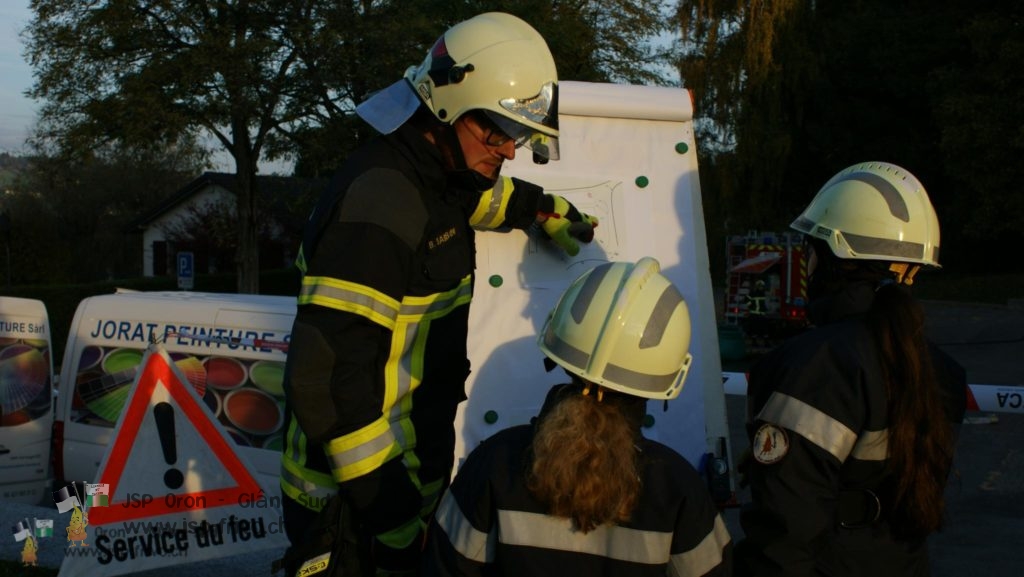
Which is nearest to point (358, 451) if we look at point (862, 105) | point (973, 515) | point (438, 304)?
point (438, 304)

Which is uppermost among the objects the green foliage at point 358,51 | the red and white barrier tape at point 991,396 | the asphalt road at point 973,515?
the green foliage at point 358,51

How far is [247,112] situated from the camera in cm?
2295

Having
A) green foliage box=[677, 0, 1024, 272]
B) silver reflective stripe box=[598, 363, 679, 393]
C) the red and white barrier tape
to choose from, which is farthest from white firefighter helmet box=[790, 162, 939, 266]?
green foliage box=[677, 0, 1024, 272]

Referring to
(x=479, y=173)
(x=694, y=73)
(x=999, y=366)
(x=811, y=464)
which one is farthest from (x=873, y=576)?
(x=694, y=73)

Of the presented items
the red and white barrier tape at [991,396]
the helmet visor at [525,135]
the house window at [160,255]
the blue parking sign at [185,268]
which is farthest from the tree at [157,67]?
the house window at [160,255]

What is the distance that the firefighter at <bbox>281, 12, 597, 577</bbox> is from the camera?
2.69 metres

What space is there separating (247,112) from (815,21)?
19.0 m

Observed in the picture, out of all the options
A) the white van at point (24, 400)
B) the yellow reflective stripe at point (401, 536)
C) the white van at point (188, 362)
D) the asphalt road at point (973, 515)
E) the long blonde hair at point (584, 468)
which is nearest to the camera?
the long blonde hair at point (584, 468)

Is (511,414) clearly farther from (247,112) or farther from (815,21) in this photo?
(815,21)

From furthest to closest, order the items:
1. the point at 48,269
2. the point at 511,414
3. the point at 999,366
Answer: the point at 48,269 < the point at 999,366 < the point at 511,414

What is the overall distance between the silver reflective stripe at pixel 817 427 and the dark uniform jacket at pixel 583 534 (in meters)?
0.39

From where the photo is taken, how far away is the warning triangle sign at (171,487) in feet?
16.8

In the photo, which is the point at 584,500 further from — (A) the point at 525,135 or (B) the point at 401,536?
(A) the point at 525,135

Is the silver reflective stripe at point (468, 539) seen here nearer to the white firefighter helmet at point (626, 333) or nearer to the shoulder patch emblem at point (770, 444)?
the white firefighter helmet at point (626, 333)
